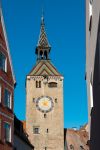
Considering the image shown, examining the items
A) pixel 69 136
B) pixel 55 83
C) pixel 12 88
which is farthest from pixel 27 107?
pixel 12 88

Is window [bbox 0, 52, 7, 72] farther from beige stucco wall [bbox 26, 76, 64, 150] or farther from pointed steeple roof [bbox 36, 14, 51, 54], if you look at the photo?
Answer: pointed steeple roof [bbox 36, 14, 51, 54]

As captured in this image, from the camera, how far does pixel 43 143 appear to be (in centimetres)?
8100

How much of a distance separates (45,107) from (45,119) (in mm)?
2487

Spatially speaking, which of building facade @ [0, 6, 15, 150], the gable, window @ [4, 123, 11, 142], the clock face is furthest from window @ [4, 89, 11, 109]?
the gable

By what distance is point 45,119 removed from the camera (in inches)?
3268

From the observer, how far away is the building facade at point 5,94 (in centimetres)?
3678

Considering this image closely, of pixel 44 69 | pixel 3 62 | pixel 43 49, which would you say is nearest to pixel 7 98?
pixel 3 62

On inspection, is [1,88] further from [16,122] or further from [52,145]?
[52,145]

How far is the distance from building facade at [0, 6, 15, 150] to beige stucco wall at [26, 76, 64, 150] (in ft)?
136

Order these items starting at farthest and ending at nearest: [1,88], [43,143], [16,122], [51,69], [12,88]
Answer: [51,69] < [43,143] < [16,122] < [12,88] < [1,88]

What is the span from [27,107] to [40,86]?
5.01m

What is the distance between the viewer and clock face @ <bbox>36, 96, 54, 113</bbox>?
84.1 meters

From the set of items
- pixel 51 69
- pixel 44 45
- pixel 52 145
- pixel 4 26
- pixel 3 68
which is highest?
pixel 44 45

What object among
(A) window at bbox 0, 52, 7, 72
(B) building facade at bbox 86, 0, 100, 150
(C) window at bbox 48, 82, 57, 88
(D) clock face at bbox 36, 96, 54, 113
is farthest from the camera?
(C) window at bbox 48, 82, 57, 88
